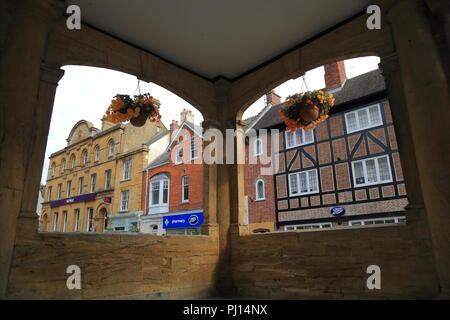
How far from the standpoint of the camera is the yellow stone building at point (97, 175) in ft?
64.0

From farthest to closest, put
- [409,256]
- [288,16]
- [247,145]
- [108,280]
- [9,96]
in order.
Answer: [247,145] < [288,16] < [108,280] < [409,256] < [9,96]

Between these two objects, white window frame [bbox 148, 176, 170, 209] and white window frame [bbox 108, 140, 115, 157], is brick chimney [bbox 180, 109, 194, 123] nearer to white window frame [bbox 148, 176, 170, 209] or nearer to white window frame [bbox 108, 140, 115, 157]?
white window frame [bbox 148, 176, 170, 209]

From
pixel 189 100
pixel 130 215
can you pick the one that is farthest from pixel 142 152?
pixel 189 100

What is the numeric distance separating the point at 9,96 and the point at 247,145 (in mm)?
12511

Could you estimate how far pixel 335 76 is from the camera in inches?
519

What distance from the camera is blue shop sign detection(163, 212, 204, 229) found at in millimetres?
15734

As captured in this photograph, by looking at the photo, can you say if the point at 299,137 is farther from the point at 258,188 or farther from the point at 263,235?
the point at 263,235

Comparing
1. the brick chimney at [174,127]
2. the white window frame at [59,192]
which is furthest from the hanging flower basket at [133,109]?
the white window frame at [59,192]

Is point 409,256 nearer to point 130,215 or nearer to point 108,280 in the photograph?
point 108,280

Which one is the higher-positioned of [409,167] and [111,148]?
[111,148]

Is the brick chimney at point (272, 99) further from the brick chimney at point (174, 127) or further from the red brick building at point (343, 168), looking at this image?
the brick chimney at point (174, 127)

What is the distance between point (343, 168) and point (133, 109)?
9.69 metres

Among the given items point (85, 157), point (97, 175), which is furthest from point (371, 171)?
point (85, 157)
